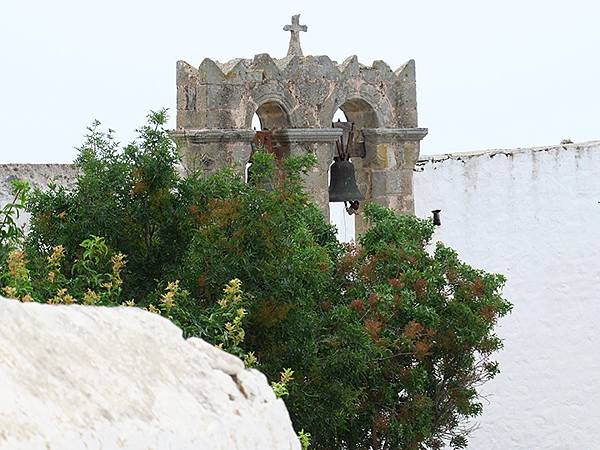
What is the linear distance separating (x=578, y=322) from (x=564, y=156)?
142 cm

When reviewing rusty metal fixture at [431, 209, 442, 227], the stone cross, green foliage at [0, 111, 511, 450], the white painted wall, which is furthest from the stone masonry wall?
the white painted wall

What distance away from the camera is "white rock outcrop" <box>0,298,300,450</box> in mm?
2074

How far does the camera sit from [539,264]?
12125 mm

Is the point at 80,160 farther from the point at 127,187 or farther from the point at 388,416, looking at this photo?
the point at 388,416

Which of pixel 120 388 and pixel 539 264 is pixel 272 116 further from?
pixel 120 388

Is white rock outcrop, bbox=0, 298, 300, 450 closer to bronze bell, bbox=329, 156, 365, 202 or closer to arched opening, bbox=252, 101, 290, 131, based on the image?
arched opening, bbox=252, 101, 290, 131

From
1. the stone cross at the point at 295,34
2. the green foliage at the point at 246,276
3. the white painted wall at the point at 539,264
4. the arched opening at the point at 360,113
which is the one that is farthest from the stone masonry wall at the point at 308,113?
the white painted wall at the point at 539,264

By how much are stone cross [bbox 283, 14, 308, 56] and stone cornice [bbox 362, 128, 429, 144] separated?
0.74 metres

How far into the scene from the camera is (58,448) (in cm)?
202

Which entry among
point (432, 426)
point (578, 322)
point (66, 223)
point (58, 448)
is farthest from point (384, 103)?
point (58, 448)

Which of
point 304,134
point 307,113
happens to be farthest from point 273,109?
point 304,134

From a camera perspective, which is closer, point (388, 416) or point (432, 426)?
point (388, 416)

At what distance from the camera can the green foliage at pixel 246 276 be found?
6.61 metres

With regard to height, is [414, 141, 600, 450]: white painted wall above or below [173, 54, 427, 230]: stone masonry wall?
below
